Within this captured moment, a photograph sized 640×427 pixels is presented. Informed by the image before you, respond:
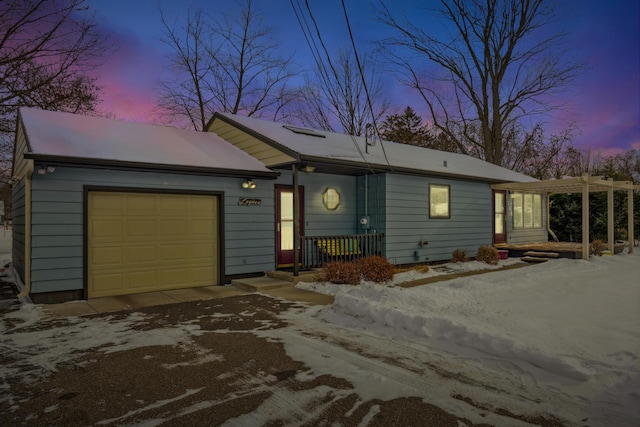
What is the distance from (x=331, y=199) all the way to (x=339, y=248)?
5.88 ft

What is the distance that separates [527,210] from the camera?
16188 mm

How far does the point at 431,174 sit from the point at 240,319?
24.9 ft

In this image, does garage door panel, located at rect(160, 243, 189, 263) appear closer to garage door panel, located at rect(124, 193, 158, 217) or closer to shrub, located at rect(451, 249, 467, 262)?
garage door panel, located at rect(124, 193, 158, 217)

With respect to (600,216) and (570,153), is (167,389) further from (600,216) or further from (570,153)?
(570,153)

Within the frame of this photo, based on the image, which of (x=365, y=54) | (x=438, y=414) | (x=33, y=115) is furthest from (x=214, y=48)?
(x=438, y=414)

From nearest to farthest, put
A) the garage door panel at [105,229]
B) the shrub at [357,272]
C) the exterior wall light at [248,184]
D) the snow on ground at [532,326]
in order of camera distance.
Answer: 1. the snow on ground at [532,326]
2. the garage door panel at [105,229]
3. the shrub at [357,272]
4. the exterior wall light at [248,184]

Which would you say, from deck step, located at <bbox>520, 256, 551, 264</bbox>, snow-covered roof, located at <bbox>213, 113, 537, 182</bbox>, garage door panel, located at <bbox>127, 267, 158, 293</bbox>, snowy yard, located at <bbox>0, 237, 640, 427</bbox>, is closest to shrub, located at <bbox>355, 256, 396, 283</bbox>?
snowy yard, located at <bbox>0, 237, 640, 427</bbox>

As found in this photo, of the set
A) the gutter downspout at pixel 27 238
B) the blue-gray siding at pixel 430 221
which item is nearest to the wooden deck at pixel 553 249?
the blue-gray siding at pixel 430 221

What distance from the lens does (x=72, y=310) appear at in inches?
260

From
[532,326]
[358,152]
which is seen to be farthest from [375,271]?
[532,326]

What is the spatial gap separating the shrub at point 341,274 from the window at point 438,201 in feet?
14.2

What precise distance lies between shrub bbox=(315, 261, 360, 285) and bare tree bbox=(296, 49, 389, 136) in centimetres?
1889

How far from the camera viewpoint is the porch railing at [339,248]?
9.89 metres

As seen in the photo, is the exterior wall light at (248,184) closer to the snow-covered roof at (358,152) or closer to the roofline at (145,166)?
the roofline at (145,166)
